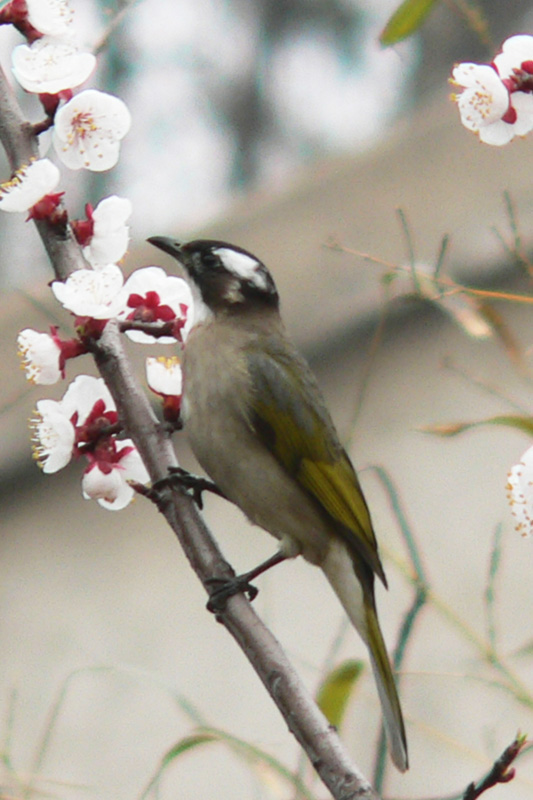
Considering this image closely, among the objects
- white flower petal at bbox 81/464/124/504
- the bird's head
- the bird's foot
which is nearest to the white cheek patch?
the bird's head

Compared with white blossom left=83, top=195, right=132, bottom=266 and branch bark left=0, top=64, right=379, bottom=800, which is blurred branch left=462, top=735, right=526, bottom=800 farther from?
white blossom left=83, top=195, right=132, bottom=266

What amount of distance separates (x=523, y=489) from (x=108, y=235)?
1.92 feet

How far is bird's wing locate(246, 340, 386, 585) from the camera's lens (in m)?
2.14

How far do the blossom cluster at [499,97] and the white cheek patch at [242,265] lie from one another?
41.4 inches

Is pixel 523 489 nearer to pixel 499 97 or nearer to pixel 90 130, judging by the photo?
pixel 499 97

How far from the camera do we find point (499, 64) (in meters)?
1.34

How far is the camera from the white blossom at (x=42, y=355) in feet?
4.53

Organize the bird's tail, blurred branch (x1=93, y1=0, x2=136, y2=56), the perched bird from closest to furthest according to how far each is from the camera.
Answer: blurred branch (x1=93, y1=0, x2=136, y2=56) < the bird's tail < the perched bird

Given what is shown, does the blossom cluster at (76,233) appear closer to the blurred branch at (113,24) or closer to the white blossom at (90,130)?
the white blossom at (90,130)

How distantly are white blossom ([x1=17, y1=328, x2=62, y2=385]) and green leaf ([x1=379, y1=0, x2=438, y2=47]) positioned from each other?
67cm

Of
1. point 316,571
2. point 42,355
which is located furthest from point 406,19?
point 316,571

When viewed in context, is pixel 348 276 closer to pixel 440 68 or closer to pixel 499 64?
pixel 499 64

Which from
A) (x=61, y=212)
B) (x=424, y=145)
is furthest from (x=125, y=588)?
(x=61, y=212)

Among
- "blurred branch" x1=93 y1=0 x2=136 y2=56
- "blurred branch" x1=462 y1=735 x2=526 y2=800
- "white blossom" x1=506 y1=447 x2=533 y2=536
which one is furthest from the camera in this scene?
"blurred branch" x1=93 y1=0 x2=136 y2=56
